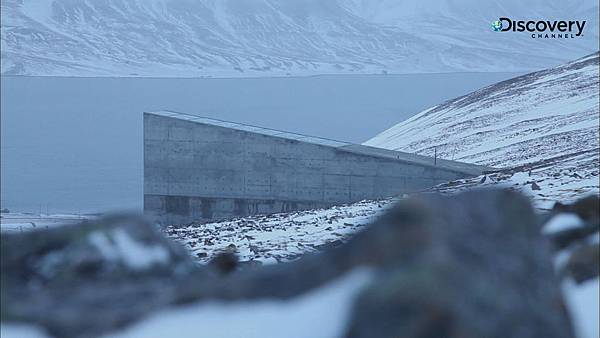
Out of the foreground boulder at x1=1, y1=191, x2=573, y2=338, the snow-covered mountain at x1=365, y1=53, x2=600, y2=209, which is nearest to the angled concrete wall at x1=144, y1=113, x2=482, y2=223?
the snow-covered mountain at x1=365, y1=53, x2=600, y2=209

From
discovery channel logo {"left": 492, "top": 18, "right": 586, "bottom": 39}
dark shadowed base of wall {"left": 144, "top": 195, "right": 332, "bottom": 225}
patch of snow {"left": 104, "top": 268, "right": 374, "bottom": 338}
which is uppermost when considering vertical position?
discovery channel logo {"left": 492, "top": 18, "right": 586, "bottom": 39}

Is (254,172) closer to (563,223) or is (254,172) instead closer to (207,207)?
(207,207)

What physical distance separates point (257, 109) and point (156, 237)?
43748 mm

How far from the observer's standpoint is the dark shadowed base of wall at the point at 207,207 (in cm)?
1485

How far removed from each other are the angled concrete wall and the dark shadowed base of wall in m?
0.02

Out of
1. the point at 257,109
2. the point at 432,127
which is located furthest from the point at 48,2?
the point at 432,127

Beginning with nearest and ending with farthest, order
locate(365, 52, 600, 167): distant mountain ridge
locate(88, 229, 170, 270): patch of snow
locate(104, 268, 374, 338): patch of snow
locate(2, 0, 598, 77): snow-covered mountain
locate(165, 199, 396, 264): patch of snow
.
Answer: locate(104, 268, 374, 338): patch of snow → locate(88, 229, 170, 270): patch of snow → locate(165, 199, 396, 264): patch of snow → locate(365, 52, 600, 167): distant mountain ridge → locate(2, 0, 598, 77): snow-covered mountain

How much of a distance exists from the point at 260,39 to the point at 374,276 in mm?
107234

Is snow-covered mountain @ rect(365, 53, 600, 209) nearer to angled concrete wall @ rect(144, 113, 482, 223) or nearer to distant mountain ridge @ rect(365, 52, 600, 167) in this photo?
distant mountain ridge @ rect(365, 52, 600, 167)

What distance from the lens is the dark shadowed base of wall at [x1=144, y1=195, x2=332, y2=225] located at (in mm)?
14852

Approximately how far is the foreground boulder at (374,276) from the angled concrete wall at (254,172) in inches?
467

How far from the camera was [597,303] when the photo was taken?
9.27ft

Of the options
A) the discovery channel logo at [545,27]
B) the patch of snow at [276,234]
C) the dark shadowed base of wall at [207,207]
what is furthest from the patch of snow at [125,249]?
the discovery channel logo at [545,27]

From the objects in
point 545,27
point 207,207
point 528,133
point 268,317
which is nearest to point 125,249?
point 268,317
